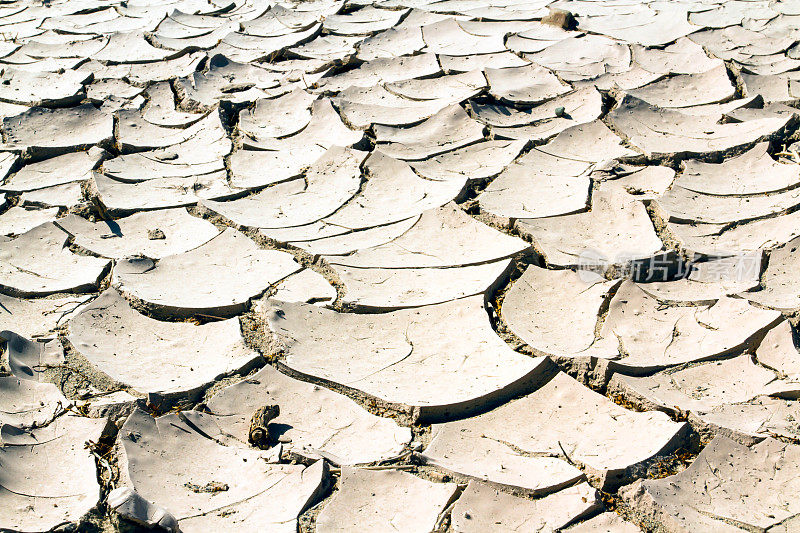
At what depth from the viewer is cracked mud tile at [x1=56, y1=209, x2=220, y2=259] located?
213 centimetres

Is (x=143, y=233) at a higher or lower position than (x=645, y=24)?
lower

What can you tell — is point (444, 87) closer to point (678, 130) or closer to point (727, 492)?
A: point (678, 130)

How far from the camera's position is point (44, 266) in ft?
6.79

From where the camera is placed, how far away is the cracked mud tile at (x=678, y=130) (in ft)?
8.22

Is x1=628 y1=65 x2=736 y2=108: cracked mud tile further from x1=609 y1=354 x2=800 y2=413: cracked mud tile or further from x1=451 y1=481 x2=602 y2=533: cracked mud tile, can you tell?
x1=451 y1=481 x2=602 y2=533: cracked mud tile

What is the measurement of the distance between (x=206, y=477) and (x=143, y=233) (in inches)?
39.3

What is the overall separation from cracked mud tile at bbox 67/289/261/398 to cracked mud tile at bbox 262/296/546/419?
111 mm

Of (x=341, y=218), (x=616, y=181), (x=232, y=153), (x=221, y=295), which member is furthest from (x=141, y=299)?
(x=616, y=181)

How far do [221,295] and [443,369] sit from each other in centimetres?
59

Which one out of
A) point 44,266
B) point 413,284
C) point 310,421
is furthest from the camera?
point 44,266

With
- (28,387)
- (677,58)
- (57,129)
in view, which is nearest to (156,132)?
(57,129)

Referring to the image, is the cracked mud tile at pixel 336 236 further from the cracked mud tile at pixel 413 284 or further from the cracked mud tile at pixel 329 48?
the cracked mud tile at pixel 329 48

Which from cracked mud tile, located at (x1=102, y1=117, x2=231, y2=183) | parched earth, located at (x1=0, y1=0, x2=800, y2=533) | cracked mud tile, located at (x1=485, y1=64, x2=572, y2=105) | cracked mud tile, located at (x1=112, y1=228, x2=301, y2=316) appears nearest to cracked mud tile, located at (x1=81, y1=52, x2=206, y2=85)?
parched earth, located at (x1=0, y1=0, x2=800, y2=533)

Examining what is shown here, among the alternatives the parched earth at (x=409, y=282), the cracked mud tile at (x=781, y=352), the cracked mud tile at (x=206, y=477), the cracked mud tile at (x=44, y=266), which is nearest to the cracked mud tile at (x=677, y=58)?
the parched earth at (x=409, y=282)
